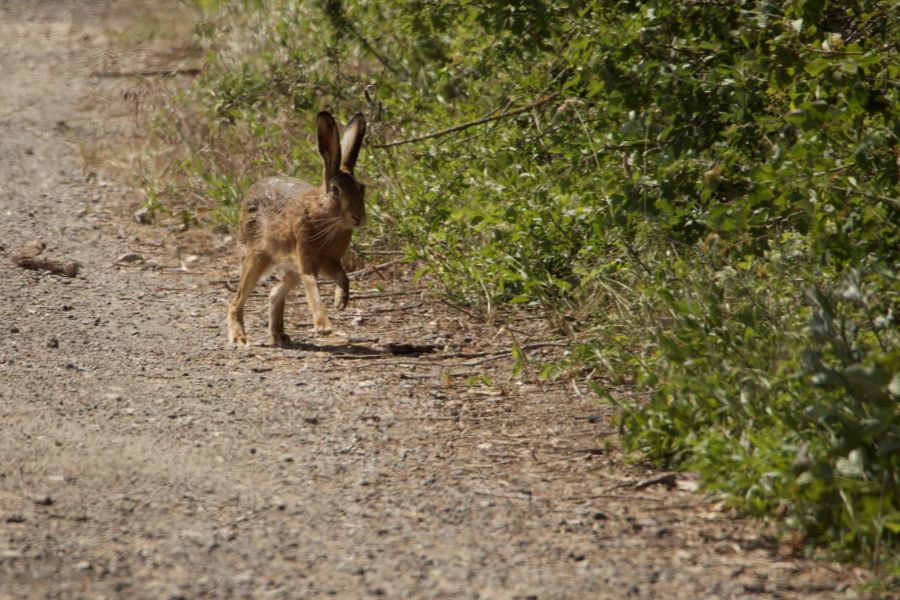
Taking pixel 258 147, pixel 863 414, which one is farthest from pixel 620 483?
pixel 258 147

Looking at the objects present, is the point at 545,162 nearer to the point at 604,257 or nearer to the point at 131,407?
the point at 604,257

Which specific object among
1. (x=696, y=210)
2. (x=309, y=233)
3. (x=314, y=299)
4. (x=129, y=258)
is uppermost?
(x=696, y=210)

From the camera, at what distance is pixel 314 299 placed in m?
7.25

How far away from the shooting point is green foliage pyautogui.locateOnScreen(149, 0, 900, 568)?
428cm

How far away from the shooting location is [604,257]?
22.3 feet

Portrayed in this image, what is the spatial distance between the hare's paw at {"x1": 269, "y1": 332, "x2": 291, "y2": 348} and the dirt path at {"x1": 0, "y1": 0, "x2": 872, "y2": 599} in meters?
0.12

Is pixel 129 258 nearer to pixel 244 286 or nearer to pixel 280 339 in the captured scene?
pixel 244 286

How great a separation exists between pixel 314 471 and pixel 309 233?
2.70 meters

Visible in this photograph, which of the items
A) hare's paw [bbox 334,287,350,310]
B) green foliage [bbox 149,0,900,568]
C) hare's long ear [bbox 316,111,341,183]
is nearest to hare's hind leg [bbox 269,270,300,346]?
hare's paw [bbox 334,287,350,310]

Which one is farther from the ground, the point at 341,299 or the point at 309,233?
the point at 309,233

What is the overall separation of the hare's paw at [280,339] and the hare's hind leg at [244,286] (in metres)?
0.15

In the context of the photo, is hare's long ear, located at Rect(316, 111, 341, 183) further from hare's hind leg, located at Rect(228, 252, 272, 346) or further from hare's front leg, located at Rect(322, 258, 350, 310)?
hare's hind leg, located at Rect(228, 252, 272, 346)

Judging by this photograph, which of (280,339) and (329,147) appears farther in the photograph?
(329,147)

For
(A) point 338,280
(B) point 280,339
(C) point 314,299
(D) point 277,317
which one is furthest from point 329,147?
(B) point 280,339
